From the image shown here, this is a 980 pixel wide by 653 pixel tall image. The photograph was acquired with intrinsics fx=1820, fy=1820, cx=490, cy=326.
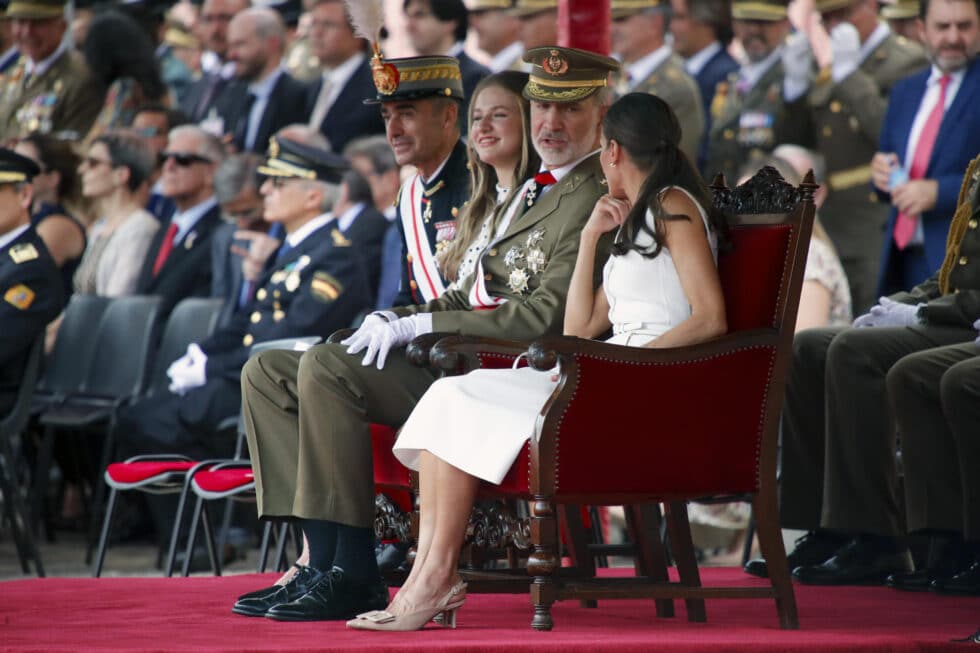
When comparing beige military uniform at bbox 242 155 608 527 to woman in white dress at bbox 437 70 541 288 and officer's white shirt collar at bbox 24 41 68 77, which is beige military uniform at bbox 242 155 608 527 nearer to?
woman in white dress at bbox 437 70 541 288

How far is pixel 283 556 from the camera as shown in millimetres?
6168

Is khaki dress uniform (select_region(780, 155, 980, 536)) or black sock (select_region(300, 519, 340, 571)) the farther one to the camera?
khaki dress uniform (select_region(780, 155, 980, 536))

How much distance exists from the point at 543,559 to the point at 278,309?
358 centimetres

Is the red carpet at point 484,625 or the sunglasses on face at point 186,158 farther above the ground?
the sunglasses on face at point 186,158

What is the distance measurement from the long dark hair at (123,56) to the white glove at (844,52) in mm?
4475

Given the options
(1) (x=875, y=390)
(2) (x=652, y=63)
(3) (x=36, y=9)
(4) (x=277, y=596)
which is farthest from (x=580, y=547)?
(3) (x=36, y=9)

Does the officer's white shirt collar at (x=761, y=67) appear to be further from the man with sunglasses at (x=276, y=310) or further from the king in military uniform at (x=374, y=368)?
the king in military uniform at (x=374, y=368)

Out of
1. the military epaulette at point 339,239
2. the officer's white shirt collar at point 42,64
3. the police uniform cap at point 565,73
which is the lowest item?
the military epaulette at point 339,239

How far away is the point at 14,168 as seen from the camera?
7758mm

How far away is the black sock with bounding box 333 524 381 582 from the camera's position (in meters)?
4.53

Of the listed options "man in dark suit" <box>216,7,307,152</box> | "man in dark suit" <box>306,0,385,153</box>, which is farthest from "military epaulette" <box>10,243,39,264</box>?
"man in dark suit" <box>216,7,307,152</box>

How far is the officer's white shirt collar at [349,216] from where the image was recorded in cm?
770

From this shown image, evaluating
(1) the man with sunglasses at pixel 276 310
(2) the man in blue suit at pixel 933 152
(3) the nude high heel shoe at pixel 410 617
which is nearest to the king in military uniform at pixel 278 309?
(1) the man with sunglasses at pixel 276 310

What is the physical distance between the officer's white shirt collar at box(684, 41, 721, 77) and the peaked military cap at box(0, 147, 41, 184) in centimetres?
324
